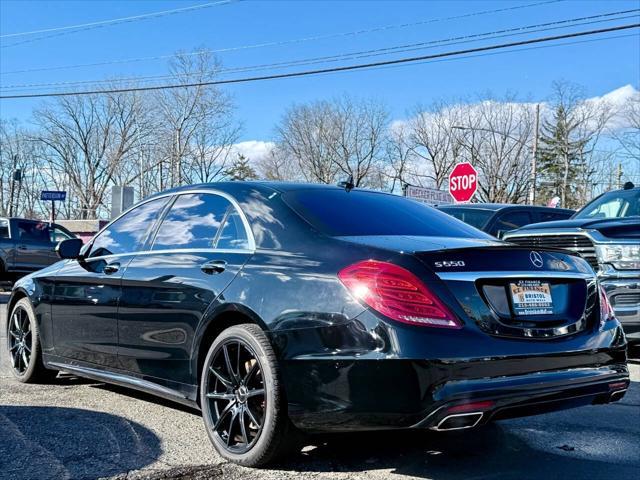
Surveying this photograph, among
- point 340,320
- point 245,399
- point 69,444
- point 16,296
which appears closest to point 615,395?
point 340,320

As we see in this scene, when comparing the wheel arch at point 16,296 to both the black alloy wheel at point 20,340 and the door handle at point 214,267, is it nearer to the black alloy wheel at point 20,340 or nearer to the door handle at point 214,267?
the black alloy wheel at point 20,340

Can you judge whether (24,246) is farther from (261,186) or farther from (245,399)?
(245,399)

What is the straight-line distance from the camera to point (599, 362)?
3.63m

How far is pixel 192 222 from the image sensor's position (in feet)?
15.0

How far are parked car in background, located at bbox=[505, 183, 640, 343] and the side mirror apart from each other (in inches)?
173

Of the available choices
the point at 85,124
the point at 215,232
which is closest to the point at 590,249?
the point at 215,232

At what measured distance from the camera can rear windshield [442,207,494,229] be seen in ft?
33.2

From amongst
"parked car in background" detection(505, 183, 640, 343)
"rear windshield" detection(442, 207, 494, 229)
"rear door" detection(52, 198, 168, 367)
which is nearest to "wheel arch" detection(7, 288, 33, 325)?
"rear door" detection(52, 198, 168, 367)

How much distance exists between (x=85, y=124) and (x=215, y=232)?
60567mm

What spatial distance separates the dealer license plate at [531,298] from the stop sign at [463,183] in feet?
50.1

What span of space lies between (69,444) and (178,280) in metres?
1.14

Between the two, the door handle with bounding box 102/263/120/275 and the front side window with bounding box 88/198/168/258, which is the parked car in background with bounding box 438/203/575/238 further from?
the door handle with bounding box 102/263/120/275

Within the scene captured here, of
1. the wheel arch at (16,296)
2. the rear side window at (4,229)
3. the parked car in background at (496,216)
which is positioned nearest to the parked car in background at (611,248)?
the parked car in background at (496,216)

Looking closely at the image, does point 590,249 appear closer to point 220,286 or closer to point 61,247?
point 220,286
